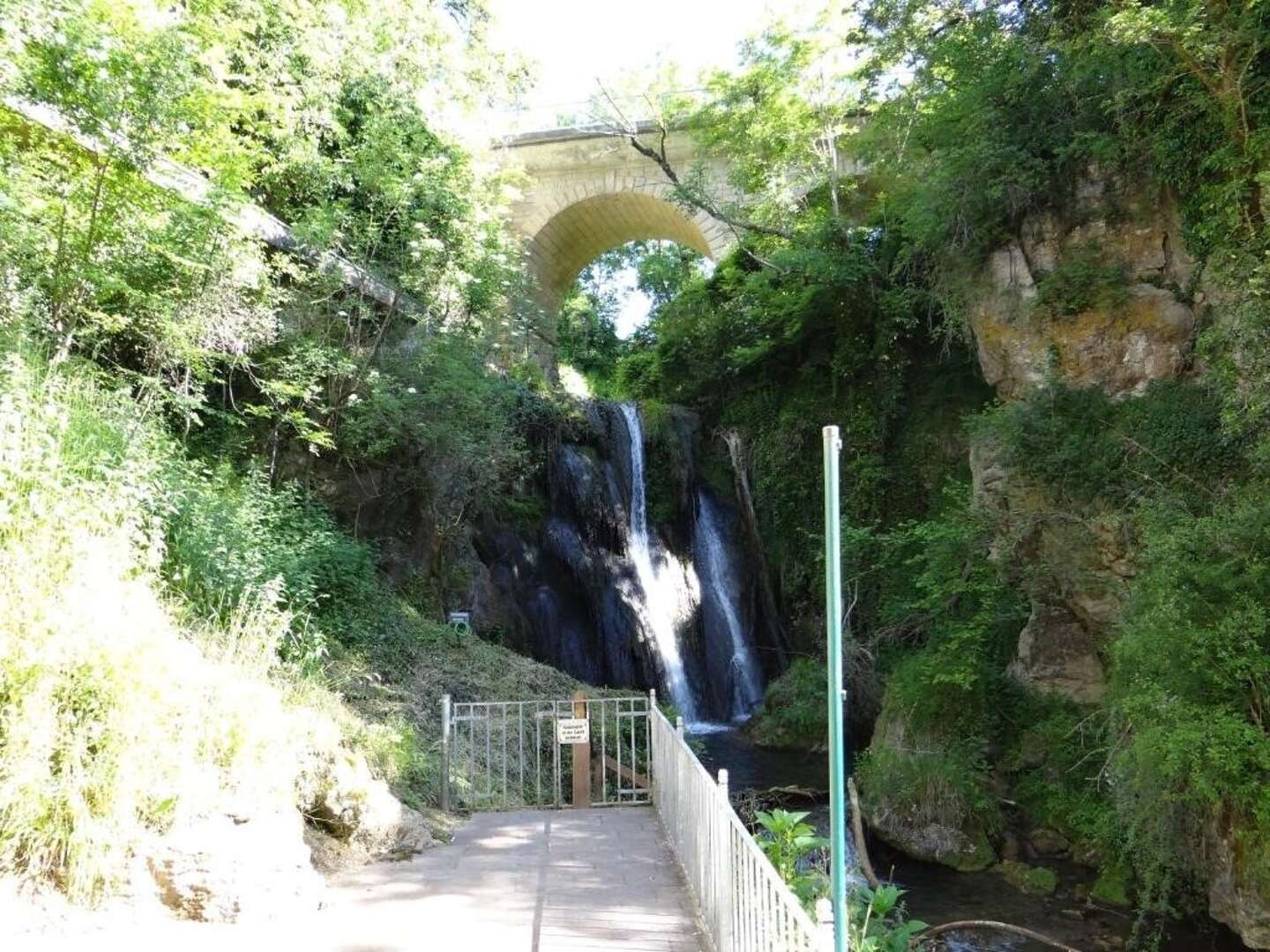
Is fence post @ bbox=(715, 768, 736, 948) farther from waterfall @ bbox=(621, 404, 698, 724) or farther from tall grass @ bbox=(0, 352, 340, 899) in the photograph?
waterfall @ bbox=(621, 404, 698, 724)

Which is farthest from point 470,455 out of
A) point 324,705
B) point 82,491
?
point 82,491

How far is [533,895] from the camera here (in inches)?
220

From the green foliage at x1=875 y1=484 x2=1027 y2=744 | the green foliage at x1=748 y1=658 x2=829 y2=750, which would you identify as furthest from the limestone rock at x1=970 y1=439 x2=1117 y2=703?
the green foliage at x1=748 y1=658 x2=829 y2=750

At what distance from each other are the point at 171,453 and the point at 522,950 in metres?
6.70

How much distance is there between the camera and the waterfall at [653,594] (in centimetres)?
1745

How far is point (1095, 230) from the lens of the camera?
461 inches

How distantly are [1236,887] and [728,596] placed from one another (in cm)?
1230

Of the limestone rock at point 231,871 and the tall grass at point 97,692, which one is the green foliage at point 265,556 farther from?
the limestone rock at point 231,871

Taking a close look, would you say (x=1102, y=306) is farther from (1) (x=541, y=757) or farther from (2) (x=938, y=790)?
(1) (x=541, y=757)

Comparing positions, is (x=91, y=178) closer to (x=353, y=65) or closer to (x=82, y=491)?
(x=82, y=491)

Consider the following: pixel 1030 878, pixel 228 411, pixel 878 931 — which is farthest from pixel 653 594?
pixel 878 931

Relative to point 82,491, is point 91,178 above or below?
above

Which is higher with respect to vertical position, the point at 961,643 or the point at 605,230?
the point at 605,230

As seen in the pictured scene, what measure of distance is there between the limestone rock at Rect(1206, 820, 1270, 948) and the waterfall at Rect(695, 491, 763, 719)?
10232 millimetres
